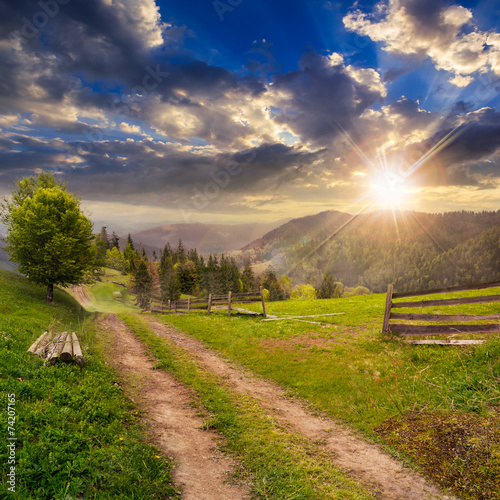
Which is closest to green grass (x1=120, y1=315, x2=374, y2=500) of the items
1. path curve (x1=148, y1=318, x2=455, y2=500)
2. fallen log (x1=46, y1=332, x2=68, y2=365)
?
path curve (x1=148, y1=318, x2=455, y2=500)

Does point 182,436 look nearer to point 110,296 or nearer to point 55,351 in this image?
point 55,351

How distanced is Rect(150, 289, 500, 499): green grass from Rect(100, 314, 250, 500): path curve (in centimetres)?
397

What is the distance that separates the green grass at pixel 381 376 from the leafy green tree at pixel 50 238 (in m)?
20.2

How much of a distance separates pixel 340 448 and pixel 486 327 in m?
7.29

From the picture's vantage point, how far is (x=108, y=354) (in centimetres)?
1314

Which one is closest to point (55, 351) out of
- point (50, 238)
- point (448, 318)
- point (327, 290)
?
point (448, 318)

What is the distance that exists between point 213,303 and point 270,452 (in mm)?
21610

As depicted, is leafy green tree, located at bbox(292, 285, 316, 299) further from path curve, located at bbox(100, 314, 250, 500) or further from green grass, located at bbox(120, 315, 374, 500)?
green grass, located at bbox(120, 315, 374, 500)

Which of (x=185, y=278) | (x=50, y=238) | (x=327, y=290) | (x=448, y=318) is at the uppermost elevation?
(x=50, y=238)

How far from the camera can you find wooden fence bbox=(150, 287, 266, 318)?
24220 millimetres

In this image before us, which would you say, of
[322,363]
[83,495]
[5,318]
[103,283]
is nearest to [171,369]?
[322,363]

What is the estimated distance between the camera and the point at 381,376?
9969mm

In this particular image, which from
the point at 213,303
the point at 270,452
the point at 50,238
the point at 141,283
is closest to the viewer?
the point at 270,452

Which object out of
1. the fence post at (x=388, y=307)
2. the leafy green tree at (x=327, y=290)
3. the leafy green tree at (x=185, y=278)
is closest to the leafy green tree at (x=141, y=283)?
the leafy green tree at (x=185, y=278)
